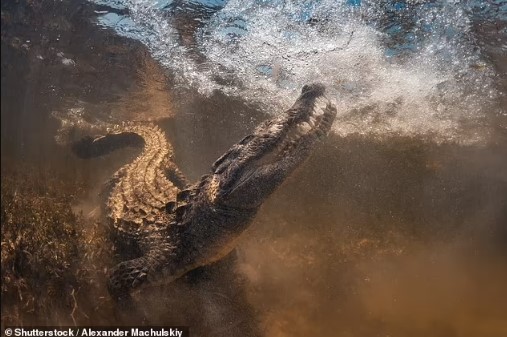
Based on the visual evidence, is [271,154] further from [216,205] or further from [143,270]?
[143,270]

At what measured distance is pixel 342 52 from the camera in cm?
721

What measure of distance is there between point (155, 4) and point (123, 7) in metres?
0.62

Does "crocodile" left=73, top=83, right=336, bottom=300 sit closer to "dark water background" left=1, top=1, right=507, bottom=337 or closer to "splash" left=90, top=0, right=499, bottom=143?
"dark water background" left=1, top=1, right=507, bottom=337

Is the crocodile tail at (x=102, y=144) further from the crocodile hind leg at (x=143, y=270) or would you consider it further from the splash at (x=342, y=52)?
the crocodile hind leg at (x=143, y=270)

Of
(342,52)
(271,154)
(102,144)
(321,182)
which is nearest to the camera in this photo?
(271,154)

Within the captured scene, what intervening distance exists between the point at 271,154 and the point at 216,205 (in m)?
0.88

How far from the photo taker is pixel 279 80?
27.7 ft

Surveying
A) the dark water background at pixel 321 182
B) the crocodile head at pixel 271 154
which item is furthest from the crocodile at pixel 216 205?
the dark water background at pixel 321 182

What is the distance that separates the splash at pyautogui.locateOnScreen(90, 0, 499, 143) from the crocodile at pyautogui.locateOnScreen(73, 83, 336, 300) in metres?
3.15

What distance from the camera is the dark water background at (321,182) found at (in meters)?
4.87

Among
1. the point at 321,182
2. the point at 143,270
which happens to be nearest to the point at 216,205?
the point at 143,270

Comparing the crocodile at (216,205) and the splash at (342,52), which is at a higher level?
the splash at (342,52)

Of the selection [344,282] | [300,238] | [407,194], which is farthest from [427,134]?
[344,282]

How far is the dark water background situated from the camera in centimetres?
487
